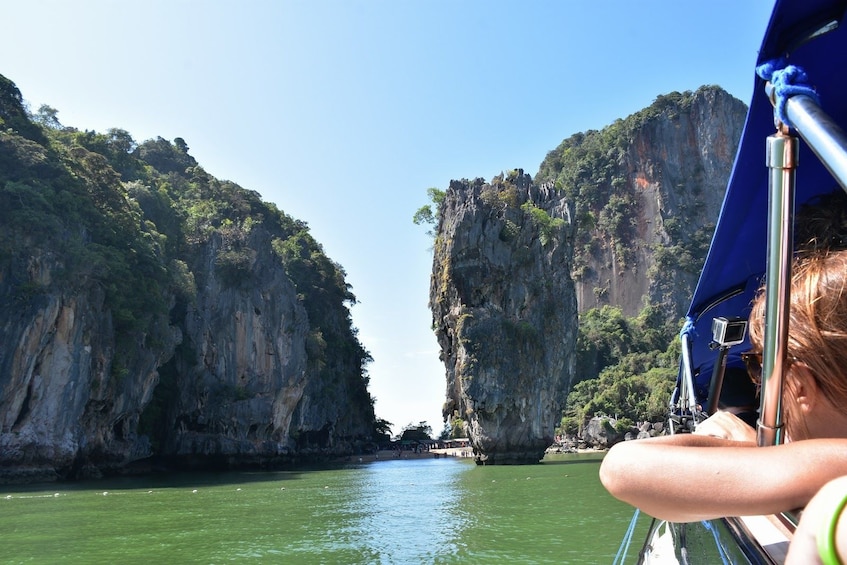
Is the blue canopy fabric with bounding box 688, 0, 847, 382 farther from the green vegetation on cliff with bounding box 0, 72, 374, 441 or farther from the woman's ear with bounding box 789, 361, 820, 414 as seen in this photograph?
the green vegetation on cliff with bounding box 0, 72, 374, 441

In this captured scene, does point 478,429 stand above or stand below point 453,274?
below

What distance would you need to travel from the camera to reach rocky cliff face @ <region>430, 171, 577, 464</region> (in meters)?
31.7

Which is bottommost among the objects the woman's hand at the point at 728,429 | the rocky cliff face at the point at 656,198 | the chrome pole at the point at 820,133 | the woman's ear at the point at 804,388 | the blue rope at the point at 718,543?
the blue rope at the point at 718,543

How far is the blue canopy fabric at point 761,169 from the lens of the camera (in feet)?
4.14

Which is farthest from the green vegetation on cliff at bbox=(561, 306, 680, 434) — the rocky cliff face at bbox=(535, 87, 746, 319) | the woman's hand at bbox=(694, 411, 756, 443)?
the woman's hand at bbox=(694, 411, 756, 443)

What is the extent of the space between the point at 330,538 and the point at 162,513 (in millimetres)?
5057

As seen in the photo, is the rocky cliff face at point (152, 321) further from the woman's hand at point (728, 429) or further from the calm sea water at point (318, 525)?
the woman's hand at point (728, 429)

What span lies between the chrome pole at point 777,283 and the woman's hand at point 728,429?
0.66ft

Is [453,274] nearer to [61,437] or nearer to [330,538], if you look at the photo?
[61,437]

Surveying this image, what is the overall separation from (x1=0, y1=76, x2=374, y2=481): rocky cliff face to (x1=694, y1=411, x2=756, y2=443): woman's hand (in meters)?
25.1

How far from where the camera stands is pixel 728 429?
1.28m

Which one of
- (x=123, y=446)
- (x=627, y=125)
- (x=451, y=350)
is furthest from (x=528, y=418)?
(x=627, y=125)

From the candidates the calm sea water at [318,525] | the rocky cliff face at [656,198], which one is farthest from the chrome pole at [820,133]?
the rocky cliff face at [656,198]

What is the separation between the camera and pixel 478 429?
105 feet
